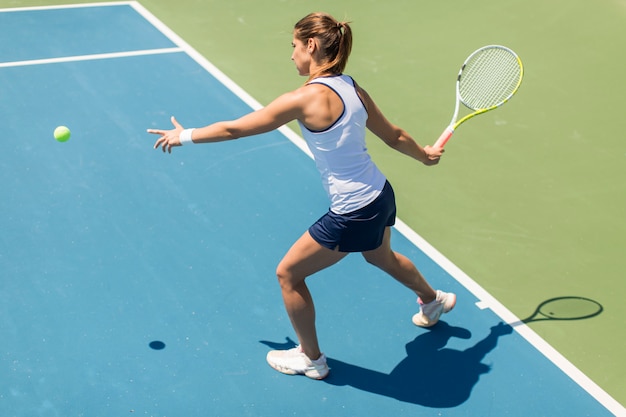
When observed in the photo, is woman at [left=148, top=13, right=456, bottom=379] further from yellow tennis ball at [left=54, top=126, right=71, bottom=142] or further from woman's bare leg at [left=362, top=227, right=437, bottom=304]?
yellow tennis ball at [left=54, top=126, right=71, bottom=142]

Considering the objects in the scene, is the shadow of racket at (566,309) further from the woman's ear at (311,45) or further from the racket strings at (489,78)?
the woman's ear at (311,45)

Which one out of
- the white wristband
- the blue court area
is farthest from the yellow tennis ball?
the white wristband


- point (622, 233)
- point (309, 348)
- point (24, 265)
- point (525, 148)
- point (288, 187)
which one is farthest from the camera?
point (525, 148)

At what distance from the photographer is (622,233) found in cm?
689

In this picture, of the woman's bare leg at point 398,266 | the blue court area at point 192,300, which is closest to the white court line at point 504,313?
the blue court area at point 192,300

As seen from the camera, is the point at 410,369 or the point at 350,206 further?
the point at 410,369

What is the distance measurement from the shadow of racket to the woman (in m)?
1.44

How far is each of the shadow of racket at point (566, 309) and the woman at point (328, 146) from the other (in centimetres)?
144

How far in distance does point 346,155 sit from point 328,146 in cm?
13

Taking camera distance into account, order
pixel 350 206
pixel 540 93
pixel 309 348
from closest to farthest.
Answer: pixel 350 206 → pixel 309 348 → pixel 540 93

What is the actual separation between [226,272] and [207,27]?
17.6 feet

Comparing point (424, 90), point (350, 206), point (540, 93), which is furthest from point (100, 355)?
point (540, 93)

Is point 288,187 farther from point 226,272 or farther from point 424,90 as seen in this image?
point 424,90

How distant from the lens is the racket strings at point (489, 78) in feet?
21.2
